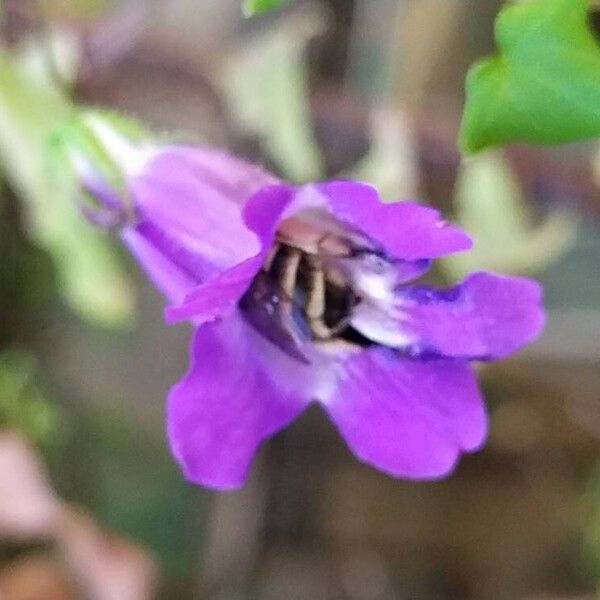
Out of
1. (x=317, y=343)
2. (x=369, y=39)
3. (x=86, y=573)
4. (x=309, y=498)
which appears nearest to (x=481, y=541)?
(x=309, y=498)

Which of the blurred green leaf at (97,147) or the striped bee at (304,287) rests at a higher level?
the blurred green leaf at (97,147)

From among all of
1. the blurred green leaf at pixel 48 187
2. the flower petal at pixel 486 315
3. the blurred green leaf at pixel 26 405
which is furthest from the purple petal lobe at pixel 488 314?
the blurred green leaf at pixel 26 405

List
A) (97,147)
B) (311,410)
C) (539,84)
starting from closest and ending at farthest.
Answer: (539,84) < (97,147) < (311,410)

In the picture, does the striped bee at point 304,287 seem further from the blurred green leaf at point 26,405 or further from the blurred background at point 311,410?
the blurred green leaf at point 26,405

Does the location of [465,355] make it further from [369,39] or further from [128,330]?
[128,330]

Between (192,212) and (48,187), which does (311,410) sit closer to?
(48,187)

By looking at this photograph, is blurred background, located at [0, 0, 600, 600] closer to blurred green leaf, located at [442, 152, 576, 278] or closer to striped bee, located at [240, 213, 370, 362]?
blurred green leaf, located at [442, 152, 576, 278]

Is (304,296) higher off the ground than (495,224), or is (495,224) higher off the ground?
(304,296)

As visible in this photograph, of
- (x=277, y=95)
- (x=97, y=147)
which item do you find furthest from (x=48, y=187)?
(x=97, y=147)
